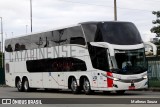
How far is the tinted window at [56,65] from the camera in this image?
83.1ft

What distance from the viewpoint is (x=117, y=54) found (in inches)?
910

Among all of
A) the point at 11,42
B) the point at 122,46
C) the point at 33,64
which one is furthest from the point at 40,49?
the point at 122,46

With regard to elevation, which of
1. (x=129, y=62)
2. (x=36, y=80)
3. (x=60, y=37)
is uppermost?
(x=60, y=37)

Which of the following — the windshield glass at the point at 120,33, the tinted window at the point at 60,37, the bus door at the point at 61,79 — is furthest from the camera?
the bus door at the point at 61,79

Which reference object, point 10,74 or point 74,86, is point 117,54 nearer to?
point 74,86

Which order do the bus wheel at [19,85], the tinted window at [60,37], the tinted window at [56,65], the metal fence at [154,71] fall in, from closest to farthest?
the tinted window at [56,65] < the tinted window at [60,37] < the metal fence at [154,71] < the bus wheel at [19,85]

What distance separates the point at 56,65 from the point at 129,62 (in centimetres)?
577

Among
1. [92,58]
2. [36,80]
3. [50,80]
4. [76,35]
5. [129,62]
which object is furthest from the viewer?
[36,80]

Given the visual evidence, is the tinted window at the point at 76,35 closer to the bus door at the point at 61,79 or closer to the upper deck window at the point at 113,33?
the upper deck window at the point at 113,33

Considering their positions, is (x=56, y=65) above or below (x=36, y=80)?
above

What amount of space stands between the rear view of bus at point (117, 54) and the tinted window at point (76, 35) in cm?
55

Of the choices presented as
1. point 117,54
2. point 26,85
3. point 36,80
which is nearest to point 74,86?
point 117,54

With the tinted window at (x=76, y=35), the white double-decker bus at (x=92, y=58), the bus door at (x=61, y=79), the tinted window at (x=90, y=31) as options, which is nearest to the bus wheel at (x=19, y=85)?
the white double-decker bus at (x=92, y=58)

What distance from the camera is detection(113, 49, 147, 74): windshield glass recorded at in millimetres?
23141
